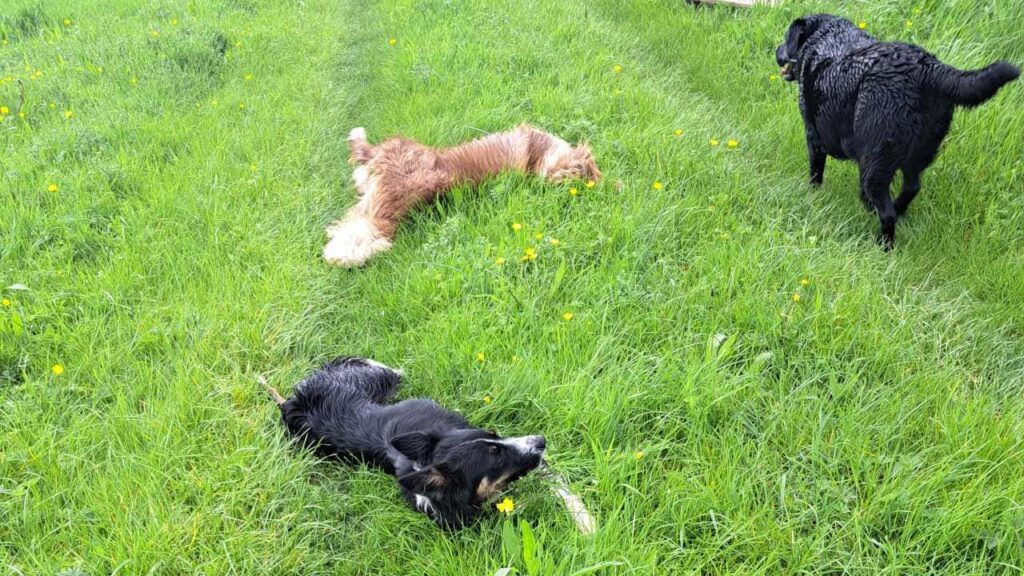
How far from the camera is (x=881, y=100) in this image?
3.47 m

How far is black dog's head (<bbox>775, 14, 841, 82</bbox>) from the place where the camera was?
4.26m

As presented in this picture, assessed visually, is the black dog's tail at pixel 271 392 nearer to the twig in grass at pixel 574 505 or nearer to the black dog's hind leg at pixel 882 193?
the twig in grass at pixel 574 505

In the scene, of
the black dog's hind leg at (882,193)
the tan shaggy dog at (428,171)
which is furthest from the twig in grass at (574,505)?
the black dog's hind leg at (882,193)

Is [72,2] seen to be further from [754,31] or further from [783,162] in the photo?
[783,162]

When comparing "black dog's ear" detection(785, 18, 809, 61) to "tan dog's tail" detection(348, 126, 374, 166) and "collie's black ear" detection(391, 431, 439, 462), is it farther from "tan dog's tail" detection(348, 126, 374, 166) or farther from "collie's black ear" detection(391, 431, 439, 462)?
"collie's black ear" detection(391, 431, 439, 462)

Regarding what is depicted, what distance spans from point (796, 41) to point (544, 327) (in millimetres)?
2799

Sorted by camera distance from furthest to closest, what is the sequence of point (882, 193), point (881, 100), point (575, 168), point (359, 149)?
point (359, 149) < point (575, 168) < point (882, 193) < point (881, 100)

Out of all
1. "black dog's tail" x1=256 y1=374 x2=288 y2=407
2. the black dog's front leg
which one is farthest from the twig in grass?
the black dog's front leg

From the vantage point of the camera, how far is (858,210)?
4090 millimetres

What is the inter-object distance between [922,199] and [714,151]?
1294 millimetres

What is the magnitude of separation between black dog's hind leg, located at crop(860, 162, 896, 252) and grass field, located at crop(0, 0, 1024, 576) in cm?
11

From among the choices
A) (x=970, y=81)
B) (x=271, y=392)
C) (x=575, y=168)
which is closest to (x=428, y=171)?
(x=575, y=168)

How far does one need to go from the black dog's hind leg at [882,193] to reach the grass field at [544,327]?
0.11m

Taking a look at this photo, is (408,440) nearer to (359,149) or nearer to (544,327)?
(544,327)
